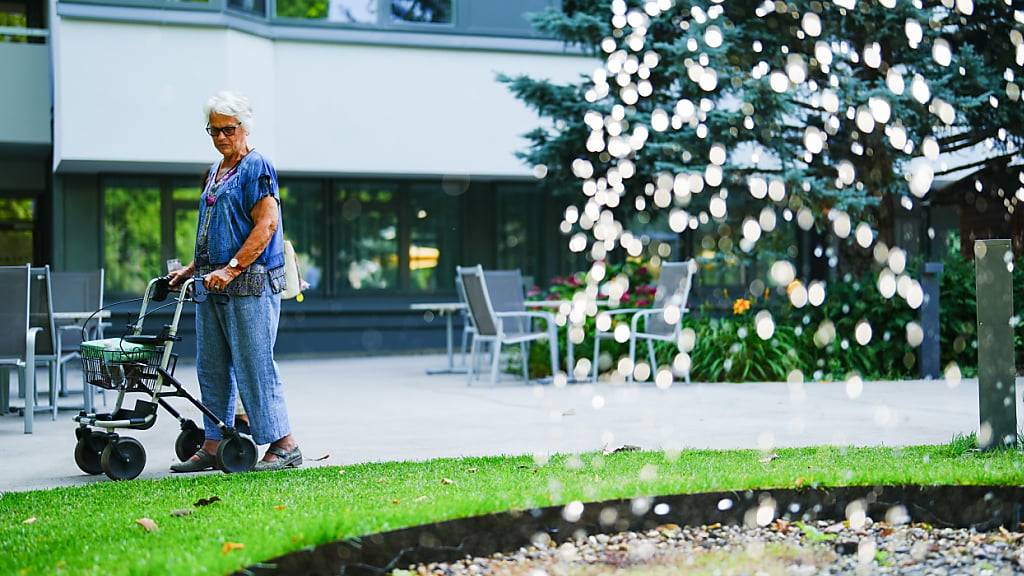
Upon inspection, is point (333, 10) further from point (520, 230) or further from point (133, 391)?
point (133, 391)

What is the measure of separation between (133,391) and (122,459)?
300 mm

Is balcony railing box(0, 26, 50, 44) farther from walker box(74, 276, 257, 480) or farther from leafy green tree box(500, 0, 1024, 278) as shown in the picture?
walker box(74, 276, 257, 480)

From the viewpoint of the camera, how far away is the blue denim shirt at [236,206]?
201 inches

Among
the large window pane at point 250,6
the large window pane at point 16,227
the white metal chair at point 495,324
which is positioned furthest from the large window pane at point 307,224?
the white metal chair at point 495,324

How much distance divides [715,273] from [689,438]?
11.4 metres

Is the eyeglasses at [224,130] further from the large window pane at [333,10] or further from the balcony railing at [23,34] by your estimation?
the balcony railing at [23,34]

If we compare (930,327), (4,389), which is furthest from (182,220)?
(930,327)

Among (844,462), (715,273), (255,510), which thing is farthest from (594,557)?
(715,273)

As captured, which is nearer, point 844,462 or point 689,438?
point 844,462

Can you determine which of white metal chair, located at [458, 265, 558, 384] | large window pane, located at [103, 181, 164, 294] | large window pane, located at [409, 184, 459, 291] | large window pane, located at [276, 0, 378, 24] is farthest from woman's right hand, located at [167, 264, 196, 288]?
large window pane, located at [409, 184, 459, 291]

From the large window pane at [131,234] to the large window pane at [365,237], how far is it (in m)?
2.40

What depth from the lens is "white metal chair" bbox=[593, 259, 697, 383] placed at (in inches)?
383

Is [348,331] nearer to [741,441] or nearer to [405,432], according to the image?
[405,432]

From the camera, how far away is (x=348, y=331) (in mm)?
15898
